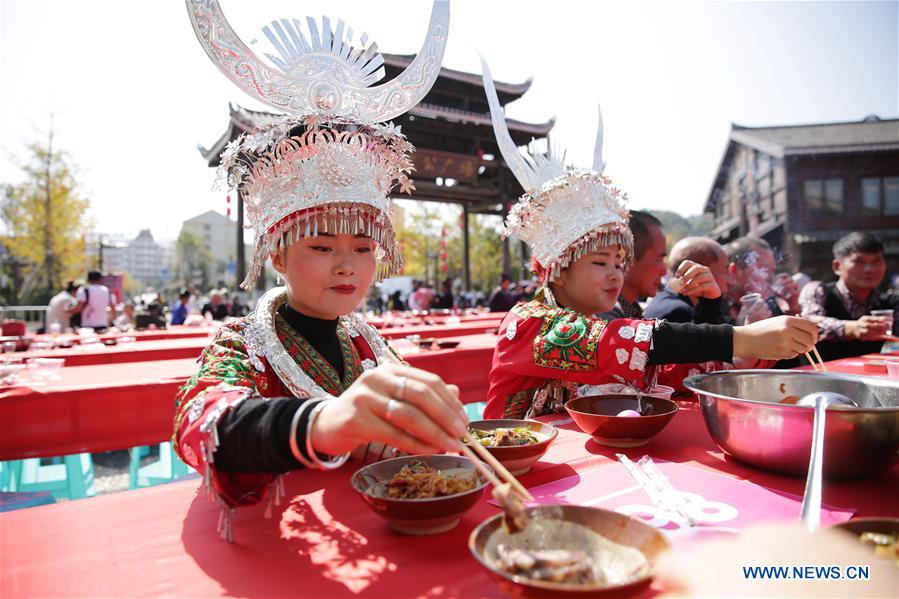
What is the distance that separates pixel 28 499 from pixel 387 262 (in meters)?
2.52

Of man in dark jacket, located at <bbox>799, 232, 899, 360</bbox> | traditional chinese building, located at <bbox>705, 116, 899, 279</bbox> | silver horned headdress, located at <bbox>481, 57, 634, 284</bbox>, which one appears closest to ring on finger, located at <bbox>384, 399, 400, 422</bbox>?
silver horned headdress, located at <bbox>481, 57, 634, 284</bbox>

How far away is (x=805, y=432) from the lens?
111 cm

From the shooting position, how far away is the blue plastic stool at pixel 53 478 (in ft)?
12.1

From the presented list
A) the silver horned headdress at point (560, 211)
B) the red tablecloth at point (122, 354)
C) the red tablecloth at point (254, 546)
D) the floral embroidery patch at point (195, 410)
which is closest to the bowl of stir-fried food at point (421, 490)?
the red tablecloth at point (254, 546)

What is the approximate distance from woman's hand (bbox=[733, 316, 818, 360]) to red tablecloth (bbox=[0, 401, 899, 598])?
1.26 feet

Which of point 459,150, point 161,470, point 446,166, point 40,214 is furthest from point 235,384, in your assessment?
point 40,214

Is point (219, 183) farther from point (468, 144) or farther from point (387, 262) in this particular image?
point (468, 144)

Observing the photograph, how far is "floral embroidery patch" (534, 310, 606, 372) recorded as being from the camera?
1.90 meters

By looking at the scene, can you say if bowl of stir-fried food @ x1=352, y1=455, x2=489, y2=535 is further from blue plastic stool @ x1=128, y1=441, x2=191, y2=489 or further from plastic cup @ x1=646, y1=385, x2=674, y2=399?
blue plastic stool @ x1=128, y1=441, x2=191, y2=489

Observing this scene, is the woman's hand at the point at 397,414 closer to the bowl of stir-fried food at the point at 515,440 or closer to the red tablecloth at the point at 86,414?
the bowl of stir-fried food at the point at 515,440

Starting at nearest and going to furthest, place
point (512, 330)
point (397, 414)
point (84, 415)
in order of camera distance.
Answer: point (397, 414) → point (512, 330) → point (84, 415)

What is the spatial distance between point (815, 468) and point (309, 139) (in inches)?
62.0

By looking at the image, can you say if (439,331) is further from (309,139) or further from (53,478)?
(309,139)

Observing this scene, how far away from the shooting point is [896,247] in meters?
19.5
